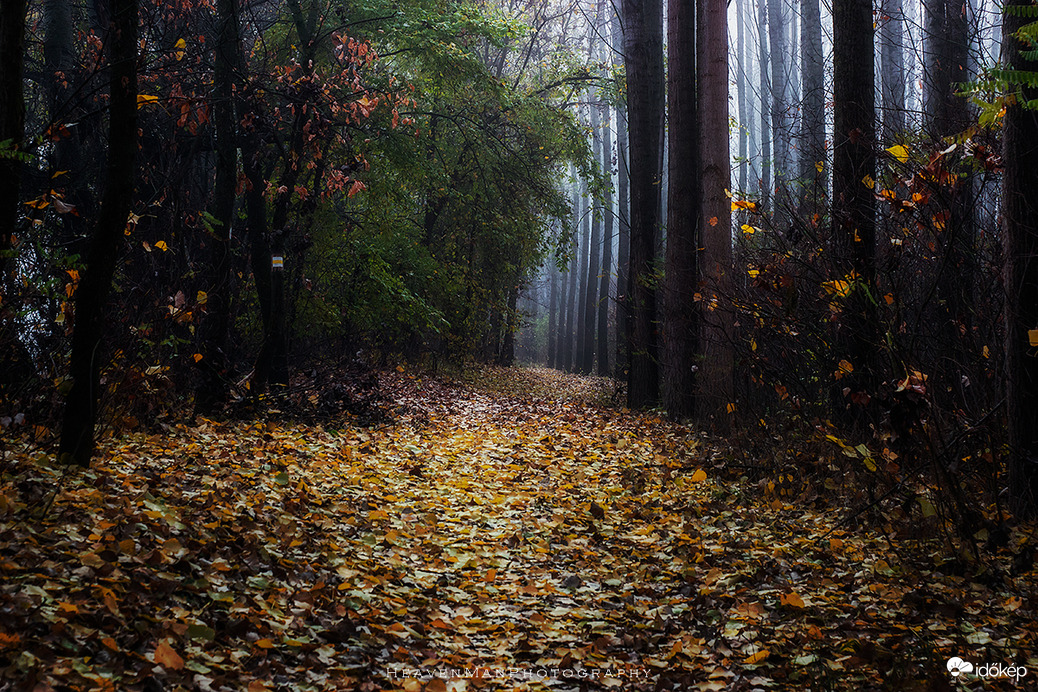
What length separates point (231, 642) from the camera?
3309 millimetres

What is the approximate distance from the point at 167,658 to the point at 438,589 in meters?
1.84

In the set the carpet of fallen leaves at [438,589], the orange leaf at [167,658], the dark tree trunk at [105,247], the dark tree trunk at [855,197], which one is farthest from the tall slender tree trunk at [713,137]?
the orange leaf at [167,658]

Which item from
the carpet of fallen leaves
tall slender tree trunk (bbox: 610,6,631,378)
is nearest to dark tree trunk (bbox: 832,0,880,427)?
the carpet of fallen leaves

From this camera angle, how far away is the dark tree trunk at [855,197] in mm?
5168

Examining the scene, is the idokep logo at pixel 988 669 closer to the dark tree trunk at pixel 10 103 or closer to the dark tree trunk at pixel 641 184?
the dark tree trunk at pixel 10 103

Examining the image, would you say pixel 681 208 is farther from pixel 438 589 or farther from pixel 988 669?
pixel 988 669

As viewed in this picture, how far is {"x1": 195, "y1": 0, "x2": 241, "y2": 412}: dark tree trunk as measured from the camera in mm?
8055

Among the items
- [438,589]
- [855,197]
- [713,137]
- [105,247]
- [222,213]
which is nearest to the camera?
[438,589]

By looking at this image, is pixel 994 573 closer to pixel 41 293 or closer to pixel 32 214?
pixel 41 293

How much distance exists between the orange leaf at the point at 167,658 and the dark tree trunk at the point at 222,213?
5432mm

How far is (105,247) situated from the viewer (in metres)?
4.75

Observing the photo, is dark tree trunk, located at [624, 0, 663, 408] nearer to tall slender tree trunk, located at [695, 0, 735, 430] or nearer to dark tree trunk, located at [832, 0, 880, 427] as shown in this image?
tall slender tree trunk, located at [695, 0, 735, 430]

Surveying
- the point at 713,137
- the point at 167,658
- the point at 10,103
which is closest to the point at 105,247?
the point at 10,103

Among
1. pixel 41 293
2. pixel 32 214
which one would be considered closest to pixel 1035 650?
pixel 41 293
